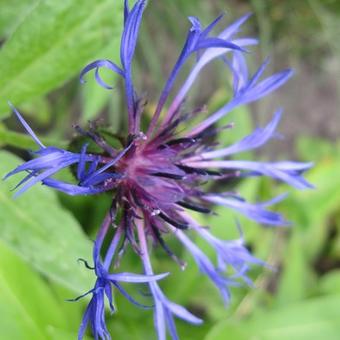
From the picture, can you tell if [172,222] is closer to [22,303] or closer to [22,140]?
[22,140]

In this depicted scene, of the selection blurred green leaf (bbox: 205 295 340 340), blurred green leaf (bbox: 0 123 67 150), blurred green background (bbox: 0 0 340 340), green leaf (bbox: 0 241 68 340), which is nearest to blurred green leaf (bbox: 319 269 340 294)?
blurred green background (bbox: 0 0 340 340)

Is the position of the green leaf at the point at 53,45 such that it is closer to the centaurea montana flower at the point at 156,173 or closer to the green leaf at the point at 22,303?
the centaurea montana flower at the point at 156,173

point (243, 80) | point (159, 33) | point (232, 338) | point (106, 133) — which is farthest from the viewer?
point (159, 33)

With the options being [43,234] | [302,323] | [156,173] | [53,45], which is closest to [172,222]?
[156,173]

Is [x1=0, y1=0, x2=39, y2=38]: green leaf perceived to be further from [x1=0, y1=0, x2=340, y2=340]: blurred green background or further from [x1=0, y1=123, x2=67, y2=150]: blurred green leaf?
[x1=0, y1=123, x2=67, y2=150]: blurred green leaf

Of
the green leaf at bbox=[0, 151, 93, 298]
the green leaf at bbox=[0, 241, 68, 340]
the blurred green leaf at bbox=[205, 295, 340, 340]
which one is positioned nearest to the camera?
the green leaf at bbox=[0, 151, 93, 298]

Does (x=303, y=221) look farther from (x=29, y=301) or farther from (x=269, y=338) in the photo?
(x=29, y=301)

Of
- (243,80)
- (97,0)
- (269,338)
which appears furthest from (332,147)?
(97,0)
